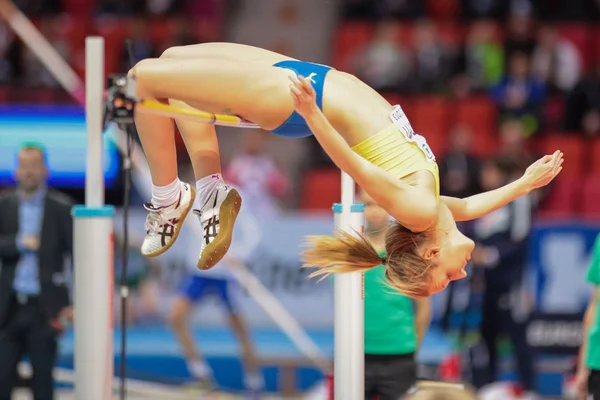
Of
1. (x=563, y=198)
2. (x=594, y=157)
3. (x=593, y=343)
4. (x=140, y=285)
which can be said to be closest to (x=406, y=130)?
(x=593, y=343)

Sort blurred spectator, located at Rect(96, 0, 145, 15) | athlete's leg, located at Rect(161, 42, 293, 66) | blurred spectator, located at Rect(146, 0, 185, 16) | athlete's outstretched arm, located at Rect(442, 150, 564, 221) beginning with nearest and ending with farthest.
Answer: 1. athlete's leg, located at Rect(161, 42, 293, 66)
2. athlete's outstretched arm, located at Rect(442, 150, 564, 221)
3. blurred spectator, located at Rect(96, 0, 145, 15)
4. blurred spectator, located at Rect(146, 0, 185, 16)

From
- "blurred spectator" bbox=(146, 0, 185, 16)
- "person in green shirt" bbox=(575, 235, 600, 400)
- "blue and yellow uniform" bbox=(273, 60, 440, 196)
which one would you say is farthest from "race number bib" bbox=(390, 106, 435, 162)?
"blurred spectator" bbox=(146, 0, 185, 16)

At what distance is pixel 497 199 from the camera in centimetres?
460

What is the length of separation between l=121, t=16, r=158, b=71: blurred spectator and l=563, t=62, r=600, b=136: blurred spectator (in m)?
4.53

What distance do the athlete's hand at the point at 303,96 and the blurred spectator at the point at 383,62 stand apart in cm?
811

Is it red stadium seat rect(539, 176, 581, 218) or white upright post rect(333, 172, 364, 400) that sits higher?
red stadium seat rect(539, 176, 581, 218)

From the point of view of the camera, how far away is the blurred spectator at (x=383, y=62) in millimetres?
12047

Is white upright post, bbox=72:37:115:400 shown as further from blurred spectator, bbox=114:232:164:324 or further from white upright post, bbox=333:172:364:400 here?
blurred spectator, bbox=114:232:164:324

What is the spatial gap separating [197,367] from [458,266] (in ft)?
15.4

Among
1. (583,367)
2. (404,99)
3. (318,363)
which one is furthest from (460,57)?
(583,367)

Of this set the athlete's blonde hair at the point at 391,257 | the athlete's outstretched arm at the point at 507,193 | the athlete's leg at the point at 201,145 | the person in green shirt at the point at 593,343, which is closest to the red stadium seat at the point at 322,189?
the person in green shirt at the point at 593,343

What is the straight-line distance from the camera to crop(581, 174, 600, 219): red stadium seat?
10.6 metres

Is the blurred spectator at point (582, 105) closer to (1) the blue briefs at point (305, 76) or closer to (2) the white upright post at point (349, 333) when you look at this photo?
(2) the white upright post at point (349, 333)

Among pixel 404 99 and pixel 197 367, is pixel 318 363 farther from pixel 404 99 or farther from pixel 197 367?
pixel 404 99
